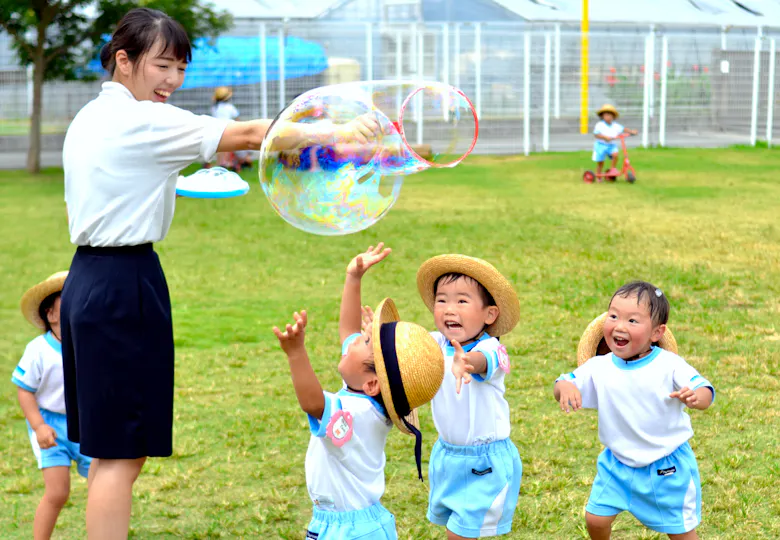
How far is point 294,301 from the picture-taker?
873cm

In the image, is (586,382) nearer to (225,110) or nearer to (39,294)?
(39,294)

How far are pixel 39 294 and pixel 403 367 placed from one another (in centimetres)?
183

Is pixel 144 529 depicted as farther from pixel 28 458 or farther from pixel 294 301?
pixel 294 301

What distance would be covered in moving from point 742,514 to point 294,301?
199 inches

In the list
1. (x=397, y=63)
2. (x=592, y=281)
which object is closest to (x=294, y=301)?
(x=592, y=281)

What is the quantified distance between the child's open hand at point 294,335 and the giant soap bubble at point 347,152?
0.70 metres

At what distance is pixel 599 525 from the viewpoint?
373cm

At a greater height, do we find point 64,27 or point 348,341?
point 64,27

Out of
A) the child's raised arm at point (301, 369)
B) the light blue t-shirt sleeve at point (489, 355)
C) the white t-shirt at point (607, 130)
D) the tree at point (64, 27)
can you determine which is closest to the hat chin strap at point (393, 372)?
the child's raised arm at point (301, 369)

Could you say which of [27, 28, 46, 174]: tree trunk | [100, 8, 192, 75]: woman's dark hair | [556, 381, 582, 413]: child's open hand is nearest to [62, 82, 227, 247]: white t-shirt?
[100, 8, 192, 75]: woman's dark hair

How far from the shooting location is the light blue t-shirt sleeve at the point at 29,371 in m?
4.11

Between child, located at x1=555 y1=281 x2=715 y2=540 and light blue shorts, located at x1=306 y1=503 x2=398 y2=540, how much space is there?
778 millimetres

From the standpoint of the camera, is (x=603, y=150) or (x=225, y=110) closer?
(x=603, y=150)

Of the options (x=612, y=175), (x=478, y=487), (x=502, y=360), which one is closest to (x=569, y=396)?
(x=502, y=360)
